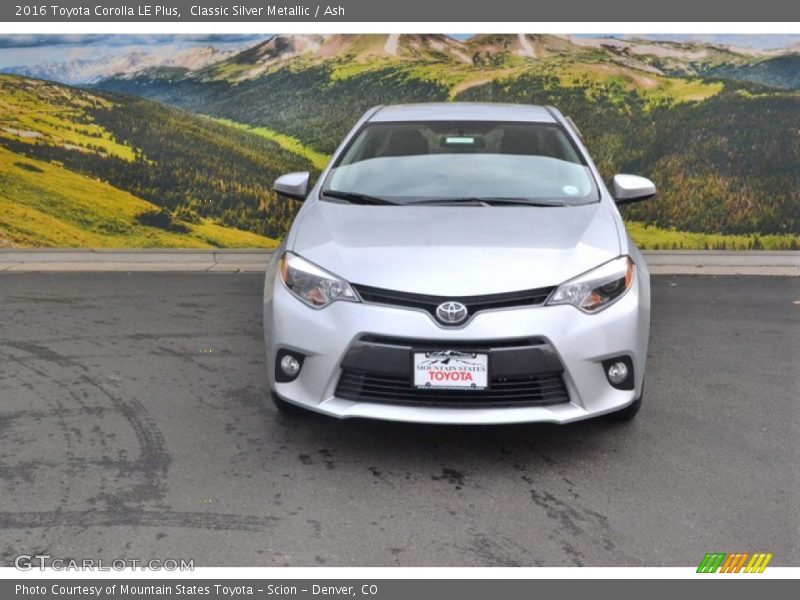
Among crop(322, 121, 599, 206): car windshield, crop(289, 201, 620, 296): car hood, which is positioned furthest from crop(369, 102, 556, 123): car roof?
crop(289, 201, 620, 296): car hood

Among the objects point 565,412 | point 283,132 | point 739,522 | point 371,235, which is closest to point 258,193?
point 283,132

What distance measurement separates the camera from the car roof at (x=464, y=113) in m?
5.91

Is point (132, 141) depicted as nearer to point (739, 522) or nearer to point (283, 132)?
point (283, 132)

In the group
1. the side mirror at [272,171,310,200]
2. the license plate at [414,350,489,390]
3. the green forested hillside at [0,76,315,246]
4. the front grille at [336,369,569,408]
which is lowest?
the green forested hillside at [0,76,315,246]

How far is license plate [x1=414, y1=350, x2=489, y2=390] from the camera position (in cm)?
407

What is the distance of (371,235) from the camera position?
14.9 feet

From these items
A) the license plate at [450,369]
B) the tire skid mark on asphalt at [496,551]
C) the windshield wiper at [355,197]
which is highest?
the windshield wiper at [355,197]

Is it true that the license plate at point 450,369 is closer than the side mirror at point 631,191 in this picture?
Yes

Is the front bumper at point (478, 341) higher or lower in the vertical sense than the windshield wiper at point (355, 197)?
lower

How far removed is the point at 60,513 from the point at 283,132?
7034 millimetres

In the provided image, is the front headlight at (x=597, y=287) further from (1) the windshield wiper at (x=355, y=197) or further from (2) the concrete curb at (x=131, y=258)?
(2) the concrete curb at (x=131, y=258)

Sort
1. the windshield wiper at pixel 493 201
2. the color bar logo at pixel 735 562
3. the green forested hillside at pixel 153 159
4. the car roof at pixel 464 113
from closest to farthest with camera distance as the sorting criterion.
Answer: the color bar logo at pixel 735 562 → the windshield wiper at pixel 493 201 → the car roof at pixel 464 113 → the green forested hillside at pixel 153 159

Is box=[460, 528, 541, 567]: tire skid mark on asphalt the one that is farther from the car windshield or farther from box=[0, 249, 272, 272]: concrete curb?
box=[0, 249, 272, 272]: concrete curb

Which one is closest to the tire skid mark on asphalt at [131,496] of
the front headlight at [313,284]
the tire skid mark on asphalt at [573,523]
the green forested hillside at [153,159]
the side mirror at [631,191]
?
the front headlight at [313,284]
